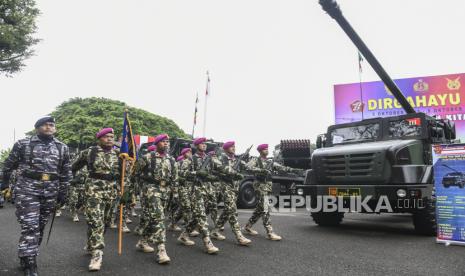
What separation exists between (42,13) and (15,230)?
503 inches

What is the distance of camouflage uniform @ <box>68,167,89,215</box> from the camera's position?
916 centimetres

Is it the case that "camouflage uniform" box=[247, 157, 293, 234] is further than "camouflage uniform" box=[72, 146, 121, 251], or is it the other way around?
"camouflage uniform" box=[247, 157, 293, 234]

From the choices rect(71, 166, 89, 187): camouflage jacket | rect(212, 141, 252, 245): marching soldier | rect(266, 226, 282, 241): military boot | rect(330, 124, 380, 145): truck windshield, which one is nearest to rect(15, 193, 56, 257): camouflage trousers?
rect(212, 141, 252, 245): marching soldier

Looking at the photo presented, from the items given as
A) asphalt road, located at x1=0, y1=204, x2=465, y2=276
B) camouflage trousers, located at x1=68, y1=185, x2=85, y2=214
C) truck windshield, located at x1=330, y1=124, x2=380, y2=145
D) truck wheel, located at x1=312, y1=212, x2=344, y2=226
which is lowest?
asphalt road, located at x1=0, y1=204, x2=465, y2=276

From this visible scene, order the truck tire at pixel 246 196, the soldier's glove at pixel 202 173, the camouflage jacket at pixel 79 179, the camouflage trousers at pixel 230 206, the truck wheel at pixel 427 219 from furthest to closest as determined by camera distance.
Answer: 1. the truck tire at pixel 246 196
2. the camouflage jacket at pixel 79 179
3. the truck wheel at pixel 427 219
4. the soldier's glove at pixel 202 173
5. the camouflage trousers at pixel 230 206

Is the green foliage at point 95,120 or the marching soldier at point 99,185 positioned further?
the green foliage at point 95,120

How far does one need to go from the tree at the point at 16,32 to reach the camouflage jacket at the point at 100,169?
43.7 ft

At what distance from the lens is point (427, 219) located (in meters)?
6.71

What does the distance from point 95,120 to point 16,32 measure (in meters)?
16.1

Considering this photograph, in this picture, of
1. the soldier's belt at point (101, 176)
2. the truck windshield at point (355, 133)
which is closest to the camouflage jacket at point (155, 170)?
the soldier's belt at point (101, 176)

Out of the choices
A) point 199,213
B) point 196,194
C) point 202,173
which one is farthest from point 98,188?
point 202,173

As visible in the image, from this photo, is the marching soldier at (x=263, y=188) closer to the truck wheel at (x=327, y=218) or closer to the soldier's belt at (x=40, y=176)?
the truck wheel at (x=327, y=218)

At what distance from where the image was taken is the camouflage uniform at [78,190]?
9.16 metres

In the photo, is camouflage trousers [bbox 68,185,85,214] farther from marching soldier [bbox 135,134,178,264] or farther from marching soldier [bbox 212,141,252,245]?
marching soldier [bbox 135,134,178,264]
